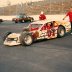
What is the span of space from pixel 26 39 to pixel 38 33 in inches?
49.7

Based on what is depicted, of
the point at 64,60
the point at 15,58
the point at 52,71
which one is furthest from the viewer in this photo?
the point at 15,58

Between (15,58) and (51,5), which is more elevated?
(51,5)

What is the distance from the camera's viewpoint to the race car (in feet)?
47.8

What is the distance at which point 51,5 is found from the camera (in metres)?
51.3

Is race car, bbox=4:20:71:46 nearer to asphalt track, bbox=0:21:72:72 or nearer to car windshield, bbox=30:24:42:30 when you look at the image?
car windshield, bbox=30:24:42:30

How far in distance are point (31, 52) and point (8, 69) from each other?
11.1ft

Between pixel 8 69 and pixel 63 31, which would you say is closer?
pixel 8 69

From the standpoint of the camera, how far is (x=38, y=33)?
1552 cm

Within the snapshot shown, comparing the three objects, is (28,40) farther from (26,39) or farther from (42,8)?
(42,8)

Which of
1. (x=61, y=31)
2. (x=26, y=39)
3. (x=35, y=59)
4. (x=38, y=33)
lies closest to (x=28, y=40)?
(x=26, y=39)

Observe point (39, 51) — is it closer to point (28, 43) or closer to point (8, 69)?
point (28, 43)

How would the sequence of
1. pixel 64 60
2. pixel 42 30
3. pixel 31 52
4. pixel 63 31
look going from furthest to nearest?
pixel 63 31, pixel 42 30, pixel 31 52, pixel 64 60

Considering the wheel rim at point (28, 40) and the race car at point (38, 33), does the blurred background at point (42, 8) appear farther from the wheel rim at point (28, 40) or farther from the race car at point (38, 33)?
the wheel rim at point (28, 40)

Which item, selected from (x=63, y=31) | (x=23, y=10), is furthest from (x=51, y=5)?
(x=63, y=31)
